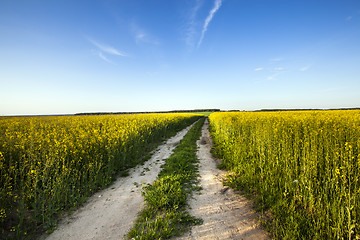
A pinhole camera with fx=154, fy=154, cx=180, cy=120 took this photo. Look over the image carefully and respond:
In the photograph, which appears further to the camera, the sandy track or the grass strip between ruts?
the sandy track

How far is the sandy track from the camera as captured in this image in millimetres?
3648

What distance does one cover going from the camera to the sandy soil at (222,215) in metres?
3.38

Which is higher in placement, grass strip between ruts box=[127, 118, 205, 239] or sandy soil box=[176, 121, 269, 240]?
grass strip between ruts box=[127, 118, 205, 239]

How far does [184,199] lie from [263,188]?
7.77ft

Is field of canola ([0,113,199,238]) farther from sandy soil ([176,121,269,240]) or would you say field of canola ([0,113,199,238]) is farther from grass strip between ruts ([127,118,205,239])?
sandy soil ([176,121,269,240])

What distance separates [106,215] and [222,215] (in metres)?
3.16

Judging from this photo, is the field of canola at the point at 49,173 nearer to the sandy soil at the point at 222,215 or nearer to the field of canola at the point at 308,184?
the sandy soil at the point at 222,215

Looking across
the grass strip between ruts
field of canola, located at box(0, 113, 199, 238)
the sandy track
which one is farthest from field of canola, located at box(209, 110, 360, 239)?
field of canola, located at box(0, 113, 199, 238)

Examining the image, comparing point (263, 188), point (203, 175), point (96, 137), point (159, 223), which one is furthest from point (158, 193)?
point (96, 137)

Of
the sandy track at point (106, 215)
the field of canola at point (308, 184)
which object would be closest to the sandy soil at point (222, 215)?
the field of canola at point (308, 184)

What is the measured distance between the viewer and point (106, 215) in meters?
4.29

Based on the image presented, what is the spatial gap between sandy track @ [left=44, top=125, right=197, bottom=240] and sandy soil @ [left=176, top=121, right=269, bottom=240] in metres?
1.63

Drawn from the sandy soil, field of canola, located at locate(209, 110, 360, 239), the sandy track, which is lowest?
the sandy track

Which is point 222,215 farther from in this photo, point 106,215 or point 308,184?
point 106,215
